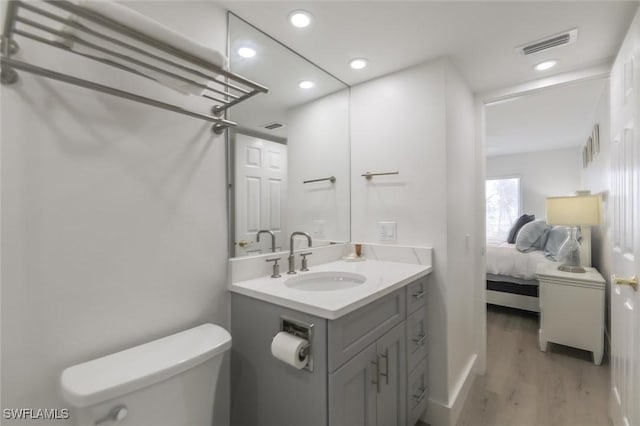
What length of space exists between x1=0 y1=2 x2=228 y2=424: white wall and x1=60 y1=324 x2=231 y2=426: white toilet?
0.11 meters

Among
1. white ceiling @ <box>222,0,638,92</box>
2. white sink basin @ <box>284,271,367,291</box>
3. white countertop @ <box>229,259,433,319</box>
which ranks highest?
white ceiling @ <box>222,0,638,92</box>

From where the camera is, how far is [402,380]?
1.40 meters

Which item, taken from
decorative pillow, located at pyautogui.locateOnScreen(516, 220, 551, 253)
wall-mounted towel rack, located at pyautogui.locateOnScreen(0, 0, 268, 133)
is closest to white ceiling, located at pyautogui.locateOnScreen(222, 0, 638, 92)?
wall-mounted towel rack, located at pyautogui.locateOnScreen(0, 0, 268, 133)

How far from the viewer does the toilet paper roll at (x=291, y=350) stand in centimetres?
97

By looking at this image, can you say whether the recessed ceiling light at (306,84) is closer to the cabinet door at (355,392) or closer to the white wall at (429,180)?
the white wall at (429,180)

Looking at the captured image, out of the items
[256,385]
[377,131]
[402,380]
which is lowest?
[402,380]

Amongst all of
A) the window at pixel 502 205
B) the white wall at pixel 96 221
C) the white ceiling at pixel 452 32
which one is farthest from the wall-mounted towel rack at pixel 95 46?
the window at pixel 502 205

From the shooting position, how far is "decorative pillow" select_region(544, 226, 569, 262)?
10.9 feet

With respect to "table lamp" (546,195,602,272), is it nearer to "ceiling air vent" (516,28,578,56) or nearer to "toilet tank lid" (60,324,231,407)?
"ceiling air vent" (516,28,578,56)

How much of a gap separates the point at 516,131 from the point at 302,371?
4.38 meters

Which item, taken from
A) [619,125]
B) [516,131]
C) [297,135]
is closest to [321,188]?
[297,135]

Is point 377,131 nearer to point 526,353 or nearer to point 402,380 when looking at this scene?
point 402,380

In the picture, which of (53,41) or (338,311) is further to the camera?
(338,311)

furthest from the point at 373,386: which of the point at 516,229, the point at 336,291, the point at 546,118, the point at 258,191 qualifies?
the point at 516,229
